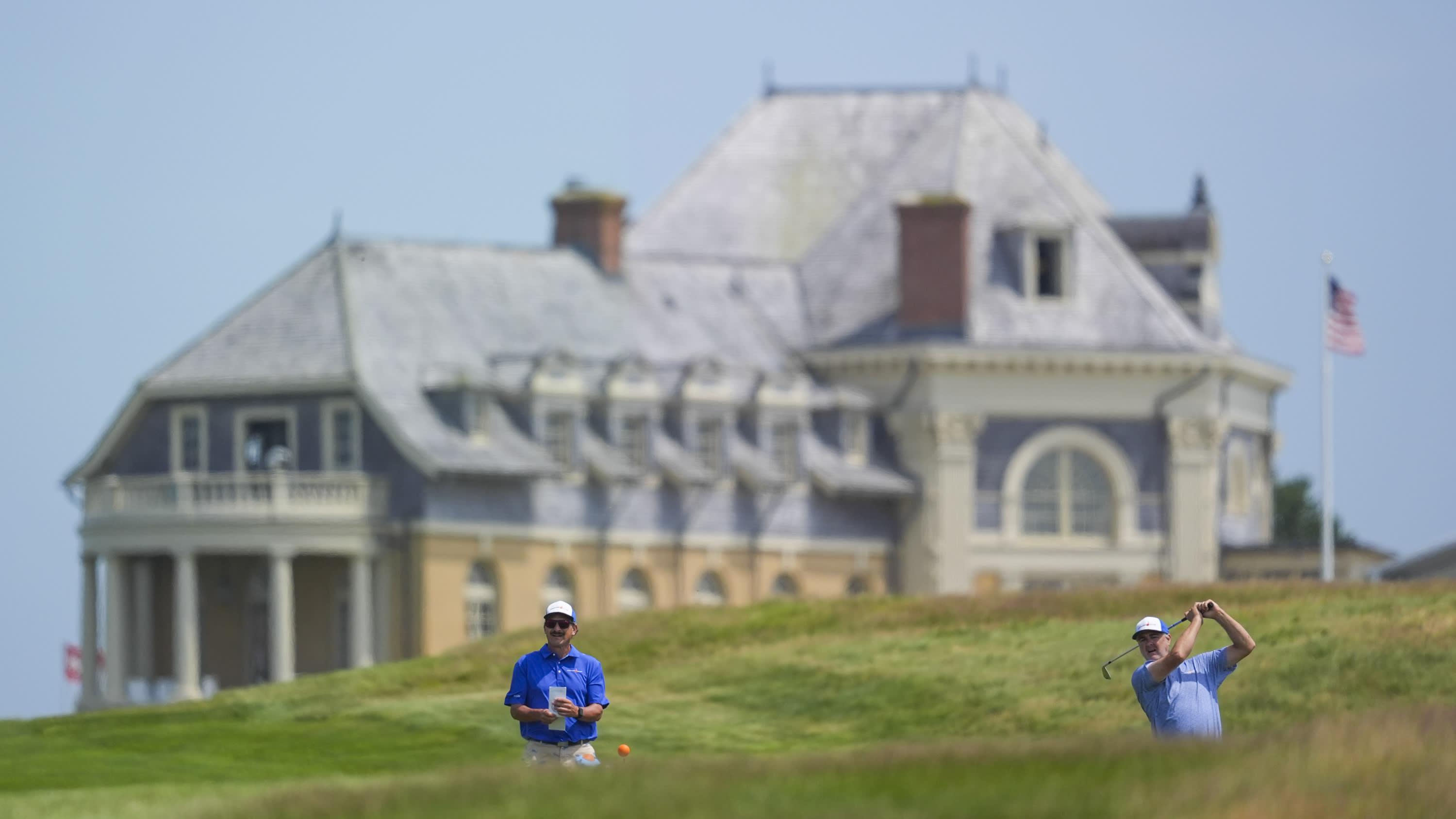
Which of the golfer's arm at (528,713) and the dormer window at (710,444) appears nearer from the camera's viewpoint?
the golfer's arm at (528,713)

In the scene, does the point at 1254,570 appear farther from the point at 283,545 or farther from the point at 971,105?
the point at 283,545

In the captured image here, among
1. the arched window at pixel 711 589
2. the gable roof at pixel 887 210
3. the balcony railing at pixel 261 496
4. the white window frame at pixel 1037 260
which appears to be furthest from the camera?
the white window frame at pixel 1037 260

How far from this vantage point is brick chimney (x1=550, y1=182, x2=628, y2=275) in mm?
86000

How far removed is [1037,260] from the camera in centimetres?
8850

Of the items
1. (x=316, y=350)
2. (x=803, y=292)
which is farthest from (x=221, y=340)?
(x=803, y=292)

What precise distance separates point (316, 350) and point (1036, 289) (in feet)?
66.8

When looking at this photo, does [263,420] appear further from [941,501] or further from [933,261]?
[933,261]

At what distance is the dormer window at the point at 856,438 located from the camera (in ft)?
280

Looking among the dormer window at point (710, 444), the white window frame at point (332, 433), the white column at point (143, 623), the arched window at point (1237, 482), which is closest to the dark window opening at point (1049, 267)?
the arched window at point (1237, 482)

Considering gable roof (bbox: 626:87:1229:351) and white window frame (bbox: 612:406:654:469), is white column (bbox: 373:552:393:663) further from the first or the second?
gable roof (bbox: 626:87:1229:351)

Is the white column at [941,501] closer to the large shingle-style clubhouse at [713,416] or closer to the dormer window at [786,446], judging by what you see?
the large shingle-style clubhouse at [713,416]

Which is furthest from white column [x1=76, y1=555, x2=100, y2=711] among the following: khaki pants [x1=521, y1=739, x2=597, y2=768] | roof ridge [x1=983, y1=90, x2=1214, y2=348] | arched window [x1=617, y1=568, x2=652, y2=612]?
khaki pants [x1=521, y1=739, x2=597, y2=768]

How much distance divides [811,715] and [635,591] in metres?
34.7

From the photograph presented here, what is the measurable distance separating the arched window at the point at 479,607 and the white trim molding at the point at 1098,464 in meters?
15.4
